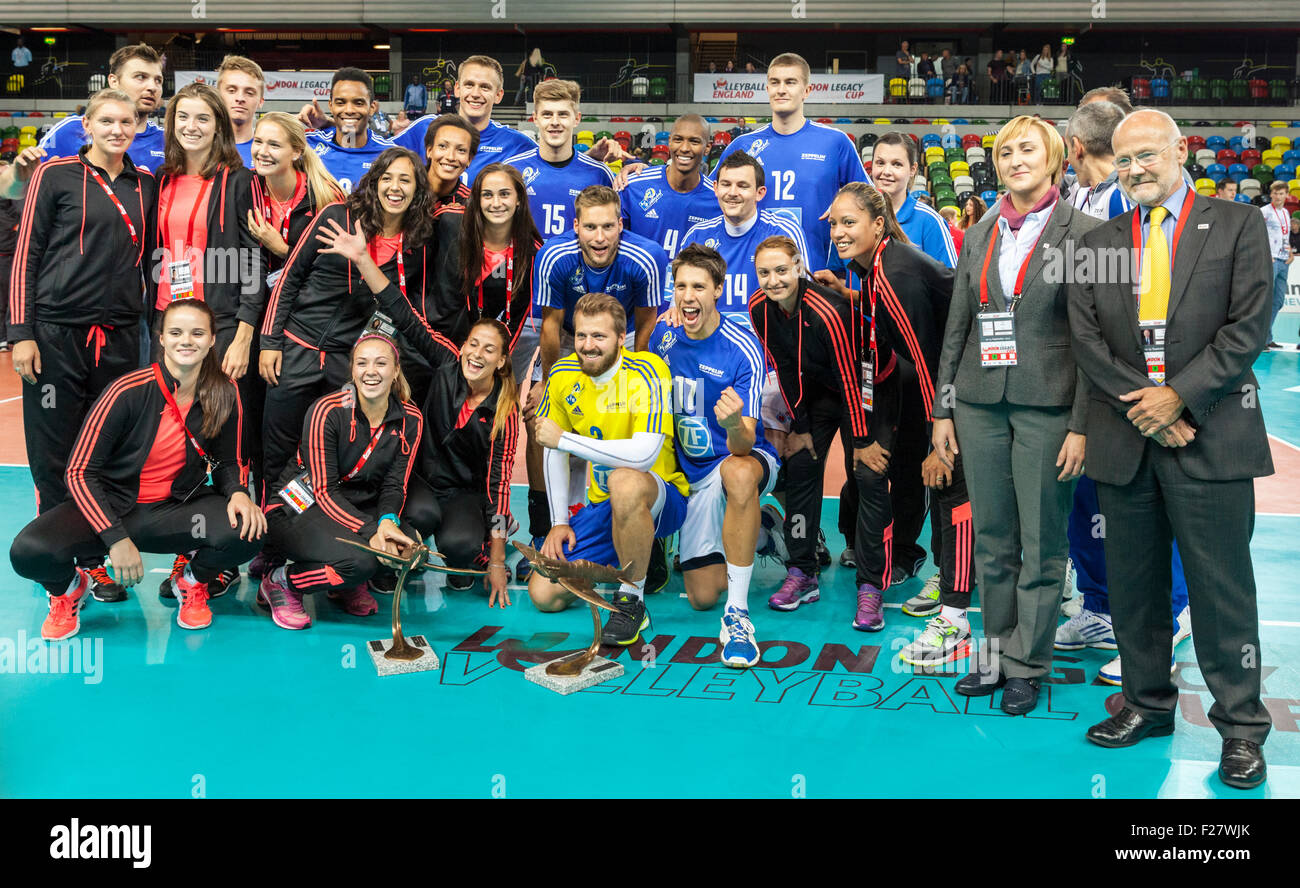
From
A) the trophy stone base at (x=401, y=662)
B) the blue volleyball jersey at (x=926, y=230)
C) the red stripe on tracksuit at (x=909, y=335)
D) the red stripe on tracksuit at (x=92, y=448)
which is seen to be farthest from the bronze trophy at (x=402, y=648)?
the blue volleyball jersey at (x=926, y=230)

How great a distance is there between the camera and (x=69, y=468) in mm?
4672

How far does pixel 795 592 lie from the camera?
5.31m

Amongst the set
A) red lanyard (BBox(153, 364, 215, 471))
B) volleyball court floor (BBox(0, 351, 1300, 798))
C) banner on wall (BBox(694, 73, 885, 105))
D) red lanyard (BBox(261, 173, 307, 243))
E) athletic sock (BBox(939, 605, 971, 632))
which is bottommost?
volleyball court floor (BBox(0, 351, 1300, 798))

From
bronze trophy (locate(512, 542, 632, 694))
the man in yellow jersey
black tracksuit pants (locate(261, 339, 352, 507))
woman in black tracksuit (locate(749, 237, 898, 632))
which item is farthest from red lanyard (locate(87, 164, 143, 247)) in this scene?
woman in black tracksuit (locate(749, 237, 898, 632))

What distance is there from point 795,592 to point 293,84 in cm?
2514

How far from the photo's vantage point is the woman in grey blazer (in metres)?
3.85

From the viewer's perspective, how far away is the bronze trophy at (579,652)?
4203mm

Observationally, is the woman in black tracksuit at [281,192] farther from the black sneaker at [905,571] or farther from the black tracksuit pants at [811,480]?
the black sneaker at [905,571]

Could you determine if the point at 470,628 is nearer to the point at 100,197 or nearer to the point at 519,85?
the point at 100,197

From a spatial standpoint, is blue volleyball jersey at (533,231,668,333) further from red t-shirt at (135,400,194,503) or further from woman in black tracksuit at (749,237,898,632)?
red t-shirt at (135,400,194,503)

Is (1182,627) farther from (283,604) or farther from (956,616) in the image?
(283,604)

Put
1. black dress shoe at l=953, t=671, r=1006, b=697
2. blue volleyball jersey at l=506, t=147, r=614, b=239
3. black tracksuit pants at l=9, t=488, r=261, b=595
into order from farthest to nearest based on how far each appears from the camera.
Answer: blue volleyball jersey at l=506, t=147, r=614, b=239, black tracksuit pants at l=9, t=488, r=261, b=595, black dress shoe at l=953, t=671, r=1006, b=697

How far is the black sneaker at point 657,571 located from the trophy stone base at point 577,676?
117cm

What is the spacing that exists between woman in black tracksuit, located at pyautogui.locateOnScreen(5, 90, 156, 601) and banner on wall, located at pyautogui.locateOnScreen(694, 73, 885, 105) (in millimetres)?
22447
